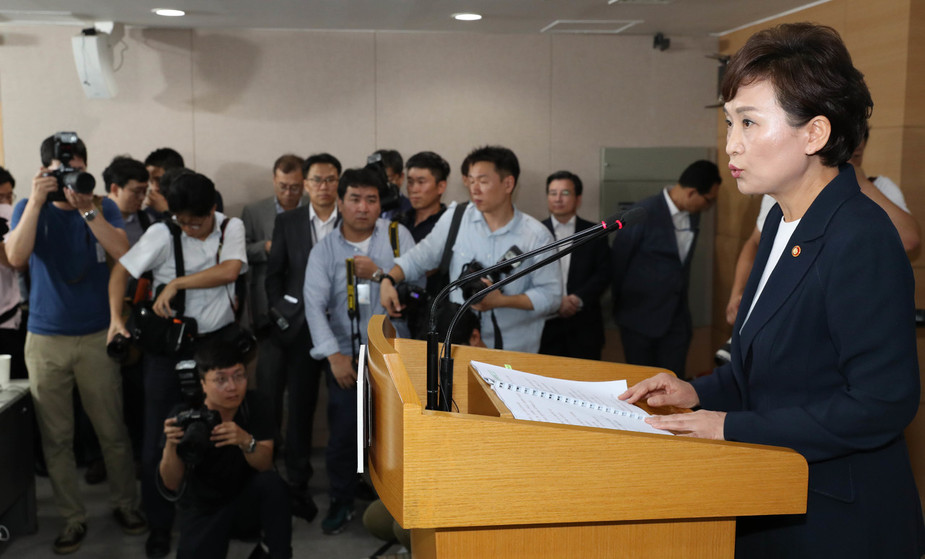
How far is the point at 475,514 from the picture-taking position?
41.7 inches

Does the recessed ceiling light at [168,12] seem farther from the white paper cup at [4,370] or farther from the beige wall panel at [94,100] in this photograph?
the white paper cup at [4,370]

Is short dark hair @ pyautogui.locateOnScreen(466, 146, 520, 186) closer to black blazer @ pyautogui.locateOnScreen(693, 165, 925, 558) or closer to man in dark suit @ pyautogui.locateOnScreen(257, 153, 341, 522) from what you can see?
man in dark suit @ pyautogui.locateOnScreen(257, 153, 341, 522)

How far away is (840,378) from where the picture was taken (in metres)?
1.20

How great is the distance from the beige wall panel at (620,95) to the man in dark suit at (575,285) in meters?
0.85

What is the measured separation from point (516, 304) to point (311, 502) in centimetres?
152

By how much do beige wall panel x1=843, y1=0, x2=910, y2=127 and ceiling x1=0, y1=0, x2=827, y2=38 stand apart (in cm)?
37

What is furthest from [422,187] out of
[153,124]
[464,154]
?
[153,124]

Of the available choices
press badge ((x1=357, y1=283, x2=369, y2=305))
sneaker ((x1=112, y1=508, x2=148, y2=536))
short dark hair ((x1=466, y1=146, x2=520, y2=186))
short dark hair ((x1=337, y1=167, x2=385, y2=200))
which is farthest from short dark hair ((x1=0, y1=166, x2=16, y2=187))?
short dark hair ((x1=466, y1=146, x2=520, y2=186))

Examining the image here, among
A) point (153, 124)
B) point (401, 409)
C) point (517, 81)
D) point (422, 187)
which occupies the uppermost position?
point (517, 81)

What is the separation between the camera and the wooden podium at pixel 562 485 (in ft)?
3.43

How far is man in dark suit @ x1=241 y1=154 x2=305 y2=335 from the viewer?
4.38 metres

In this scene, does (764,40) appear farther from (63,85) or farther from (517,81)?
(63,85)

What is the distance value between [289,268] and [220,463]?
4.19 feet

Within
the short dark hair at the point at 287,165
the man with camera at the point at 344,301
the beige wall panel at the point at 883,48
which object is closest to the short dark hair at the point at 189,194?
the man with camera at the point at 344,301
